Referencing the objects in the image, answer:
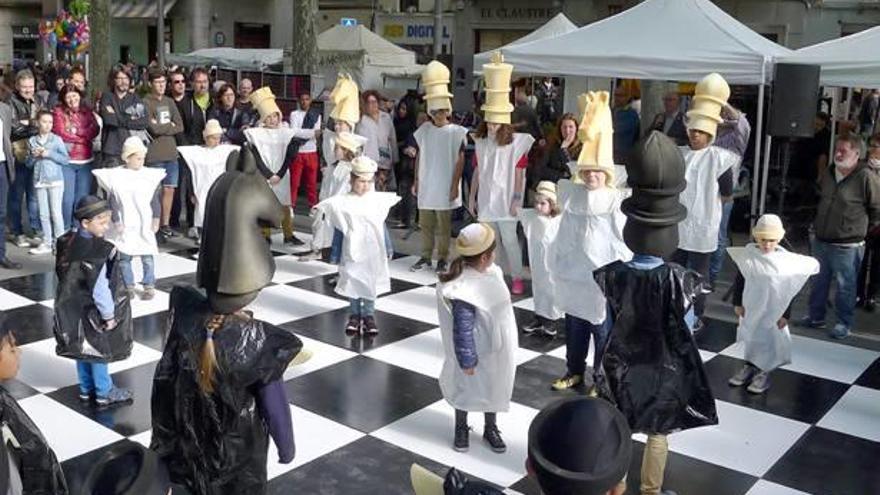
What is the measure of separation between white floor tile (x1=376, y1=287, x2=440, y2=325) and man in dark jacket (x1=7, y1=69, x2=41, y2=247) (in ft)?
11.9

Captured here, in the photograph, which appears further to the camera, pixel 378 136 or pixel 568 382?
pixel 378 136

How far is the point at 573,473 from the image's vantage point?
1.90 meters

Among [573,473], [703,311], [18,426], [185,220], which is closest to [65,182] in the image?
[185,220]

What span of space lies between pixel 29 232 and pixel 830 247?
722cm

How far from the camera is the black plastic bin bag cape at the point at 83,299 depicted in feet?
15.4

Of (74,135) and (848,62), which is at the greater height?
(848,62)

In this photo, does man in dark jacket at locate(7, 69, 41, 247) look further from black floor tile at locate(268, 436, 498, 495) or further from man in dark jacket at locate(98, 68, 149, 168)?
black floor tile at locate(268, 436, 498, 495)

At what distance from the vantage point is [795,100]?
6.86m

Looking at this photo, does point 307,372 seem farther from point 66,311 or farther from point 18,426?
point 18,426

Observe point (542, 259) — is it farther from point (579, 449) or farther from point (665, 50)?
point (579, 449)

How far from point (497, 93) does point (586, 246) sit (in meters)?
2.09

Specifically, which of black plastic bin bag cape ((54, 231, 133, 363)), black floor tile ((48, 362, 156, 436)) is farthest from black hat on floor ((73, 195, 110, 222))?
black floor tile ((48, 362, 156, 436))

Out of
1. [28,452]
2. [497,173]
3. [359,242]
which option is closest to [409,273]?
[497,173]

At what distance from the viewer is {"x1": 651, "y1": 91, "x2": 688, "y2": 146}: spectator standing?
31.3 feet
